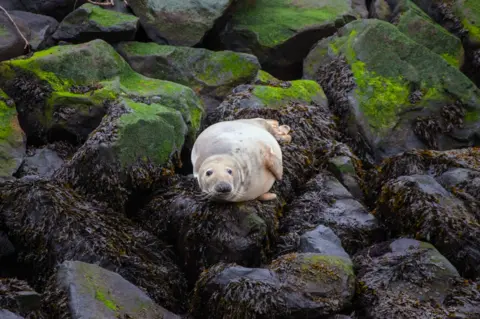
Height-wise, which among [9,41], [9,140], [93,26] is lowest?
[9,140]

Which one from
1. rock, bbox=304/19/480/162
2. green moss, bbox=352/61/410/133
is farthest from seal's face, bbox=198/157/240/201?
green moss, bbox=352/61/410/133

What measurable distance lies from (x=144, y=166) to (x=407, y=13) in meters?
4.65

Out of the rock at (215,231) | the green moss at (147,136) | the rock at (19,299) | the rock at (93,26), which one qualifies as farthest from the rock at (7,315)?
the rock at (93,26)

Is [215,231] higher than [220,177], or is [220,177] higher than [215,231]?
[220,177]

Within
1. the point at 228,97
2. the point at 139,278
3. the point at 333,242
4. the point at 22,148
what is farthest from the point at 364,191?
the point at 22,148

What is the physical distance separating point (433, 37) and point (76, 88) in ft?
14.8

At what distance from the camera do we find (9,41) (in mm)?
8414

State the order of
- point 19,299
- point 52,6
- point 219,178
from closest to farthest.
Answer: point 19,299, point 219,178, point 52,6

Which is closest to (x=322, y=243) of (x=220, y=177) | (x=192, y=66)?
(x=220, y=177)

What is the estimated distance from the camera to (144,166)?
697 cm

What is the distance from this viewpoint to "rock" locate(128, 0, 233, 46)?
30.2 feet

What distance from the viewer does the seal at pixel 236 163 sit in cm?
592

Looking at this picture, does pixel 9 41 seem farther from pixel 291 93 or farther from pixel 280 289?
pixel 280 289

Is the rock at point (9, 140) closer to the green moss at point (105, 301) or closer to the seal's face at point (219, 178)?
the seal's face at point (219, 178)
